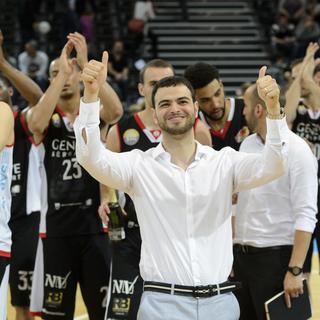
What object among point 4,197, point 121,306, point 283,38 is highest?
point 283,38

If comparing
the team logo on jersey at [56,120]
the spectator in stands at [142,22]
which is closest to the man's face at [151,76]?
the team logo on jersey at [56,120]

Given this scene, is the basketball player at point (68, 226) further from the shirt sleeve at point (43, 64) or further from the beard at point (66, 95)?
the shirt sleeve at point (43, 64)

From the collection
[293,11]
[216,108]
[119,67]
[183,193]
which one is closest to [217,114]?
[216,108]

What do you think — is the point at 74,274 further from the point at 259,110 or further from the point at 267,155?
the point at 267,155

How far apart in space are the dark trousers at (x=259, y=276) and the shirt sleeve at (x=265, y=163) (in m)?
1.08

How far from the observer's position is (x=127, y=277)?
6.50m

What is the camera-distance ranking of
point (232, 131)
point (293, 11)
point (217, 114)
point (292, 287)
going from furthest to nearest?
point (293, 11) < point (232, 131) < point (217, 114) < point (292, 287)

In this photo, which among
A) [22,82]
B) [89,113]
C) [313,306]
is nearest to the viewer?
[89,113]

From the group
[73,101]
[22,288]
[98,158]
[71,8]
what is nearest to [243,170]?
[98,158]

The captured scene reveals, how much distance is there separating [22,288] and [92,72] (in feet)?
11.3

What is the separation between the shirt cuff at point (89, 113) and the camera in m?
4.64

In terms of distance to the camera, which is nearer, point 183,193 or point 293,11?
point 183,193

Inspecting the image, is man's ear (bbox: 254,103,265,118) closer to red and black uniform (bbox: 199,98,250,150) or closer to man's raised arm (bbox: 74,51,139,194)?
red and black uniform (bbox: 199,98,250,150)

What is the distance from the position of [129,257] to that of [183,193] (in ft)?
5.95
